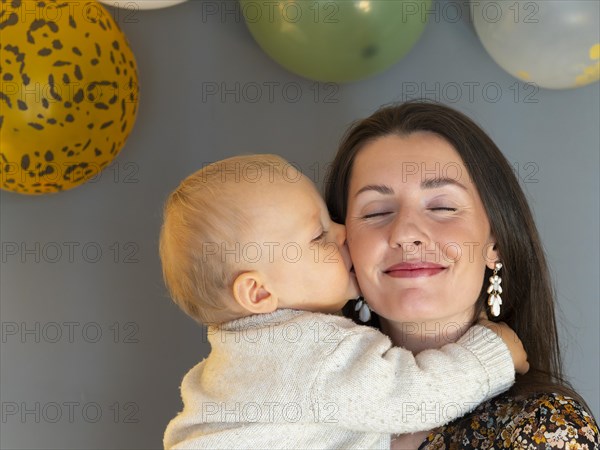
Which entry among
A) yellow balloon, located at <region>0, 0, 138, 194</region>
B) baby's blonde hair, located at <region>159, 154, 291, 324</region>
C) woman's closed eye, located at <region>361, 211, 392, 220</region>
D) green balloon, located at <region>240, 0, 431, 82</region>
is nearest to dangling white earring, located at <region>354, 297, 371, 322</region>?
woman's closed eye, located at <region>361, 211, 392, 220</region>

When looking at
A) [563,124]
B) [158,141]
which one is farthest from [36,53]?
[563,124]

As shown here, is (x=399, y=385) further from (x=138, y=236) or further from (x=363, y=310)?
(x=138, y=236)

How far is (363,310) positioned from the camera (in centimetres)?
164

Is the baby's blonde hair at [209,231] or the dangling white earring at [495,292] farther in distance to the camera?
the dangling white earring at [495,292]

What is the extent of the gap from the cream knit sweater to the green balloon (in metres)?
0.67

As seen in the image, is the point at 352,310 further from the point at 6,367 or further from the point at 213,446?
the point at 6,367

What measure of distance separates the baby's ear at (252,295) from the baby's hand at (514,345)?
1.22 ft

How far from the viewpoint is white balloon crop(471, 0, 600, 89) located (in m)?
1.71

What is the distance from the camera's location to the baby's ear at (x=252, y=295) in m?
1.38

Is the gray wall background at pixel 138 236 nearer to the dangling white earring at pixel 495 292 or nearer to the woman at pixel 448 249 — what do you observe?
the woman at pixel 448 249

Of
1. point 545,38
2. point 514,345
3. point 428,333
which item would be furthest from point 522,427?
point 545,38

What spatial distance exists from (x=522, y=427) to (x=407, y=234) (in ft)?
1.14

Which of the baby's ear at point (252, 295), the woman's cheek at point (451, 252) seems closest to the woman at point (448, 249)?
the woman's cheek at point (451, 252)

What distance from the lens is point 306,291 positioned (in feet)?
4.71
